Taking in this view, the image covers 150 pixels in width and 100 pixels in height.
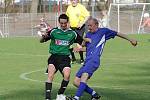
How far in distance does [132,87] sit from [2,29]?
111 ft

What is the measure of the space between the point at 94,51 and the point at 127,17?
1456 inches

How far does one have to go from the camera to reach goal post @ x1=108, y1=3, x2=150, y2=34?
46975mm

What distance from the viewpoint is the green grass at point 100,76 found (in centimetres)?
1265

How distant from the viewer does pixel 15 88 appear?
1388cm

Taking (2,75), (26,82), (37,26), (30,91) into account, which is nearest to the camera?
(30,91)

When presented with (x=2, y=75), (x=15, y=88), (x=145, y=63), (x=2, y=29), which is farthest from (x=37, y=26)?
(x=15, y=88)

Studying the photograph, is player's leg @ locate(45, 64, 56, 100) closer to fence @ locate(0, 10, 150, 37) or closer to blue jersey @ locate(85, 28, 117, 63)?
blue jersey @ locate(85, 28, 117, 63)

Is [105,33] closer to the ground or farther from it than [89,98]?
farther from it

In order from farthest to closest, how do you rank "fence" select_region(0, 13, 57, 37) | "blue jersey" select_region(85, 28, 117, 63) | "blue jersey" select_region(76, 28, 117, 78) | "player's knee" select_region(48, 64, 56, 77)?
"fence" select_region(0, 13, 57, 37)
"player's knee" select_region(48, 64, 56, 77)
"blue jersey" select_region(85, 28, 117, 63)
"blue jersey" select_region(76, 28, 117, 78)

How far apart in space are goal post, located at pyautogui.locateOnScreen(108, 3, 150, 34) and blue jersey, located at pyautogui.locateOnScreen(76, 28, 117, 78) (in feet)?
114

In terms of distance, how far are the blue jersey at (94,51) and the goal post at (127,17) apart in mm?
34713

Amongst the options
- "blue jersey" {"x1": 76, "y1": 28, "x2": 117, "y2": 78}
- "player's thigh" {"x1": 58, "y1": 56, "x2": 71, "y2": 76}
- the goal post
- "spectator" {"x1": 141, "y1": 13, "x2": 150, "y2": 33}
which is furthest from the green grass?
the goal post

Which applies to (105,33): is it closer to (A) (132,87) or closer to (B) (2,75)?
(A) (132,87)

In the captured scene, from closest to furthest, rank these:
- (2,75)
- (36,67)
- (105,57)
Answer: (2,75)
(36,67)
(105,57)
